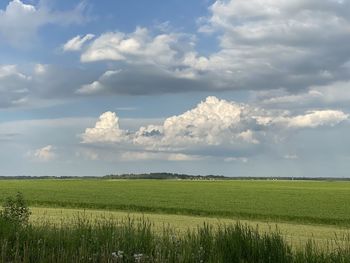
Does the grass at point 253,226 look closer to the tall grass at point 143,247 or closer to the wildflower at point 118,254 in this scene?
the tall grass at point 143,247

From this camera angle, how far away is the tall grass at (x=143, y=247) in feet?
30.0

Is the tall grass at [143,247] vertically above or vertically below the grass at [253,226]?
above

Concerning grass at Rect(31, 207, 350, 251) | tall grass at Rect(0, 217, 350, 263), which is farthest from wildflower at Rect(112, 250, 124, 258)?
grass at Rect(31, 207, 350, 251)

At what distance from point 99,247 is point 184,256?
1.86 m

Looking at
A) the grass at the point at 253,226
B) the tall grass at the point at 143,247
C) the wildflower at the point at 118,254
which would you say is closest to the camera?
the wildflower at the point at 118,254

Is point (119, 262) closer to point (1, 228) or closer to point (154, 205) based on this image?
point (1, 228)

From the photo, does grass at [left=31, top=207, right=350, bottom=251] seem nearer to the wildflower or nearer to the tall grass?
the tall grass

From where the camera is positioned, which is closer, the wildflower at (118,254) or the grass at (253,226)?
the wildflower at (118,254)

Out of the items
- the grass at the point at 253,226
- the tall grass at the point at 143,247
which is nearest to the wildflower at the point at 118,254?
the tall grass at the point at 143,247

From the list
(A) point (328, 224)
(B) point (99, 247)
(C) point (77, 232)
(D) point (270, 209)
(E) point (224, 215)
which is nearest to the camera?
(B) point (99, 247)

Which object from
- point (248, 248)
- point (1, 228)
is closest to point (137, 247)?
point (248, 248)

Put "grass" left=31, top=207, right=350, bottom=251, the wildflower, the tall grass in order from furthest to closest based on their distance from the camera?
1. "grass" left=31, top=207, right=350, bottom=251
2. the tall grass
3. the wildflower

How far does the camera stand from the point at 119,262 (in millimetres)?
8961

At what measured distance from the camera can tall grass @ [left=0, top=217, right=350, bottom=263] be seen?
913 cm
